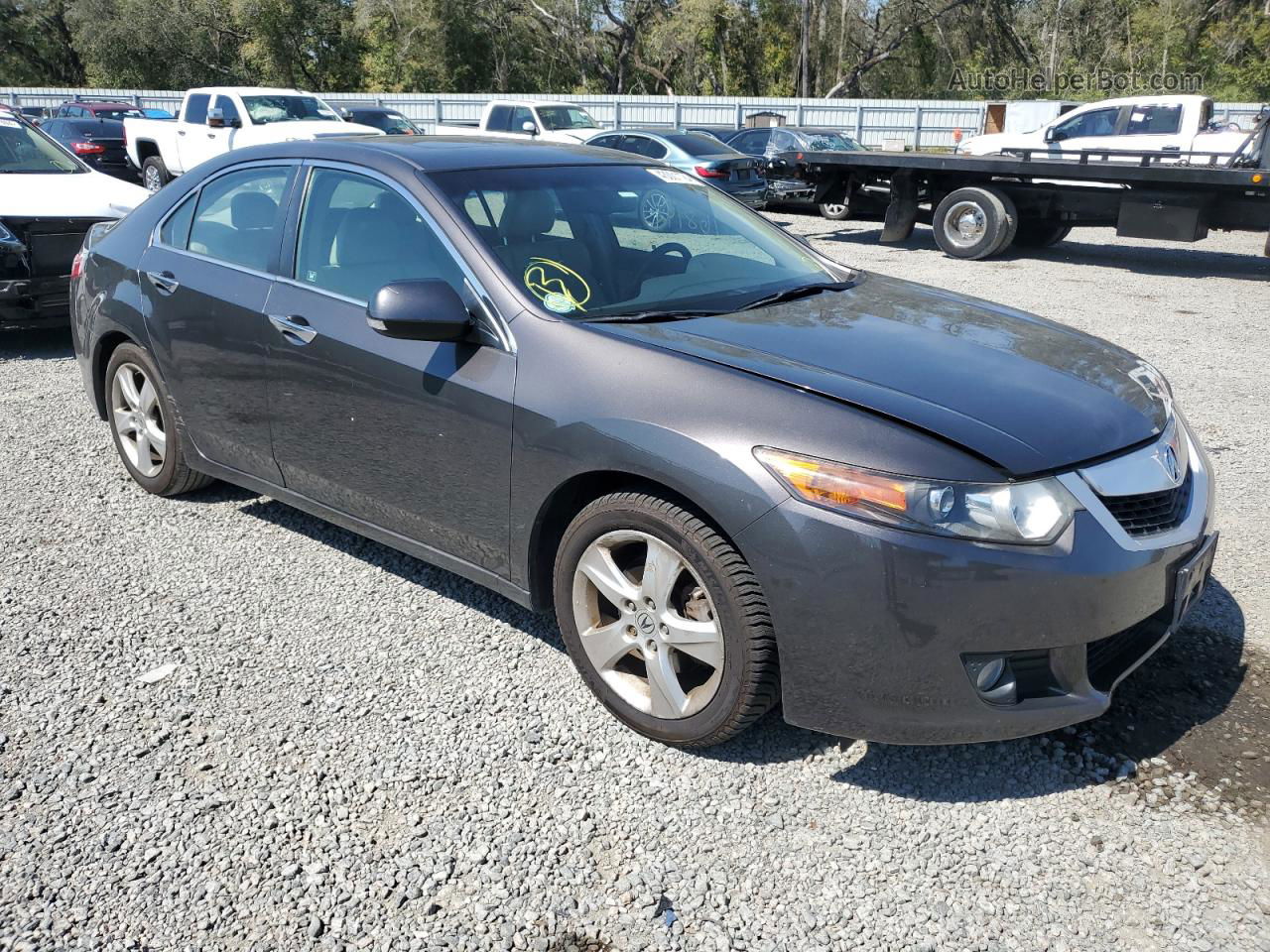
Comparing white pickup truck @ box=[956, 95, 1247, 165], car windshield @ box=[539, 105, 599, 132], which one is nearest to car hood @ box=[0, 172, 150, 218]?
white pickup truck @ box=[956, 95, 1247, 165]

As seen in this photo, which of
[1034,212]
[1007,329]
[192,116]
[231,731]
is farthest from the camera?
[192,116]

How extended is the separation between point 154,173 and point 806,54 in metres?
36.4

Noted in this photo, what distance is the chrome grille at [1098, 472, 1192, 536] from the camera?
280 cm

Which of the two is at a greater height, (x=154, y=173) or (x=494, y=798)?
(x=154, y=173)

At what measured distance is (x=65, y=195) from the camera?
8305 millimetres

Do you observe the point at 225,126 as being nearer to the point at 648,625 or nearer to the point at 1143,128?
the point at 1143,128

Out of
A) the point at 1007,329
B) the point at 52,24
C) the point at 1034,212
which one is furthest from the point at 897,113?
the point at 52,24

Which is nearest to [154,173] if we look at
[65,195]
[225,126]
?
[225,126]

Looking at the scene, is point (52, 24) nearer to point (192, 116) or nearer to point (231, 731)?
point (192, 116)

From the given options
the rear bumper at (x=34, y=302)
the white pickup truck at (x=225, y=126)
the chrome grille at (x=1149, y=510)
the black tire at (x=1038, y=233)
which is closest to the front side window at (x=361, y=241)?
the chrome grille at (x=1149, y=510)

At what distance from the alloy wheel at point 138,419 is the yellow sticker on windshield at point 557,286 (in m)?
2.18

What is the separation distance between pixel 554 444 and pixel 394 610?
123cm

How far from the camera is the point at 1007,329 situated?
3658 millimetres

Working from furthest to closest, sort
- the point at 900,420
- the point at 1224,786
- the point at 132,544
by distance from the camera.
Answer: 1. the point at 132,544
2. the point at 1224,786
3. the point at 900,420
